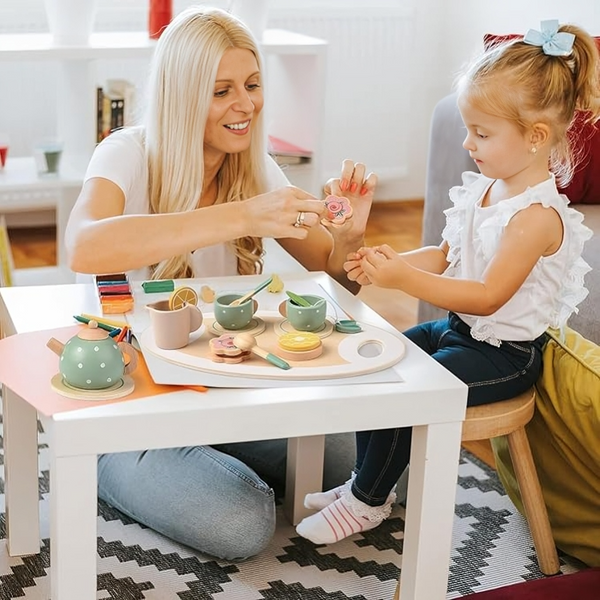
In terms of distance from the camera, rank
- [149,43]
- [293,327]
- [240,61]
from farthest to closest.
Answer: [149,43]
[240,61]
[293,327]

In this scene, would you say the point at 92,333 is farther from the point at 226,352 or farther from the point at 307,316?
the point at 307,316

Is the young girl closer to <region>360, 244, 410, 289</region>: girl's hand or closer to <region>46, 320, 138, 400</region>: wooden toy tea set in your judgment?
<region>360, 244, 410, 289</region>: girl's hand

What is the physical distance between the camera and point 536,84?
175 cm

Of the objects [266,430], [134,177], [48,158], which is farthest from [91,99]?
[266,430]

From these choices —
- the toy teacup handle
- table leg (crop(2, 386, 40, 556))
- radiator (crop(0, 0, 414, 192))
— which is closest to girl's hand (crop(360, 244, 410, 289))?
the toy teacup handle

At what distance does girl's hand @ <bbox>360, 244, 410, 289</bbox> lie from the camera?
1.70 m

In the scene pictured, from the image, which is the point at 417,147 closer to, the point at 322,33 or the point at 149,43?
the point at 322,33

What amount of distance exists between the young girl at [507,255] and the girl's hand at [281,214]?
129 millimetres

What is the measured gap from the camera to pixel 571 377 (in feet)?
5.94

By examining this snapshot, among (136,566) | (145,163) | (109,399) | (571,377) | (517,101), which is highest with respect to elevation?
(517,101)

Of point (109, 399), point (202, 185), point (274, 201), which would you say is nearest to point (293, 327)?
point (274, 201)

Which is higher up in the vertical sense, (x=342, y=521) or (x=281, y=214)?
(x=281, y=214)

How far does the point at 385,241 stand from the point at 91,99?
1.24m

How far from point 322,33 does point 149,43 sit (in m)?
1.07
